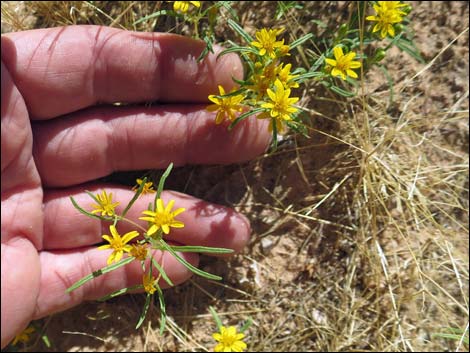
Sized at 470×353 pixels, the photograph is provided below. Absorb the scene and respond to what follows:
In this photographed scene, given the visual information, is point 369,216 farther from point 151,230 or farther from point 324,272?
point 151,230

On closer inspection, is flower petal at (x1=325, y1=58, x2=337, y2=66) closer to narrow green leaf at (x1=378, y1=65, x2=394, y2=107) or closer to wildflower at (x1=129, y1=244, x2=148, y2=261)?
narrow green leaf at (x1=378, y1=65, x2=394, y2=107)

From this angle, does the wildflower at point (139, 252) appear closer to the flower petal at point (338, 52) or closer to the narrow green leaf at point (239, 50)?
the narrow green leaf at point (239, 50)

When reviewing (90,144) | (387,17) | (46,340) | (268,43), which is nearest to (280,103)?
(268,43)

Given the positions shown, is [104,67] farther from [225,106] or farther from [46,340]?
[46,340]

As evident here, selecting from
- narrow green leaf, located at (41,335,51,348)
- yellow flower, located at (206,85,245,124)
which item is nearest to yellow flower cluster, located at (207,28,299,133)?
yellow flower, located at (206,85,245,124)

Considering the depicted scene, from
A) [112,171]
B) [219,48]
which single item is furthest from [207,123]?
[112,171]

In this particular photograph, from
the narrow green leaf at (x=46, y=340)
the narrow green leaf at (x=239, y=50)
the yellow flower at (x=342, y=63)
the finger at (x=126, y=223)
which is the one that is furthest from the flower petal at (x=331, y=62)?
the narrow green leaf at (x=46, y=340)
